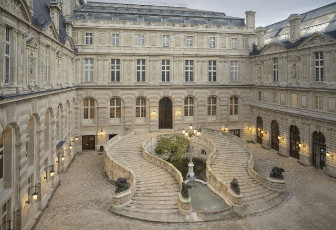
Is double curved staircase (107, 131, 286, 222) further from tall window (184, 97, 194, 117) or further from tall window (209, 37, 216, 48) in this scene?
tall window (209, 37, 216, 48)

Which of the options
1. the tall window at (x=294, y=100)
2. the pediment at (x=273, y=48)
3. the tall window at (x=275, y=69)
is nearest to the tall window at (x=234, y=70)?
the pediment at (x=273, y=48)

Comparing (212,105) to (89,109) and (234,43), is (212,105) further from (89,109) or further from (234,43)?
(89,109)

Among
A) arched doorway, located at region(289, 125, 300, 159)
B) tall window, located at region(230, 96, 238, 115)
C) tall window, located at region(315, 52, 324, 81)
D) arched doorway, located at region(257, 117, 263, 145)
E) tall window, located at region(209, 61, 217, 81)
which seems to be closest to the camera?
tall window, located at region(315, 52, 324, 81)

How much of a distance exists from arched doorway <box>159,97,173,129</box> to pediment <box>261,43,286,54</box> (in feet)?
52.7

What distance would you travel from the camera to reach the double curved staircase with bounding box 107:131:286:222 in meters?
19.5

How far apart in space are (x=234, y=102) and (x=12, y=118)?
34.4 m

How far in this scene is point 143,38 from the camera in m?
39.1

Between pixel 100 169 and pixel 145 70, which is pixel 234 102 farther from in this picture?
pixel 100 169

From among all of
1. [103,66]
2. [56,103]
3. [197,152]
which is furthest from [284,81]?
[56,103]

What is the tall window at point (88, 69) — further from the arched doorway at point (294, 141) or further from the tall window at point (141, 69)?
the arched doorway at point (294, 141)

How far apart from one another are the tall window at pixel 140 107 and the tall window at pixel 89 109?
257 inches

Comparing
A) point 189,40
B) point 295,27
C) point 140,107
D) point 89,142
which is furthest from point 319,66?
point 89,142

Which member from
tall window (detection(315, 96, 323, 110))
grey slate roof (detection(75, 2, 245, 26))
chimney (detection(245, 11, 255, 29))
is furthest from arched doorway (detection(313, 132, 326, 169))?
grey slate roof (detection(75, 2, 245, 26))

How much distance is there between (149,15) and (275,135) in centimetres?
2615
